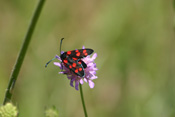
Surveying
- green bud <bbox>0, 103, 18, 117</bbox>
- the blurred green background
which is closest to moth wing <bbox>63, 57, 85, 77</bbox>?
green bud <bbox>0, 103, 18, 117</bbox>

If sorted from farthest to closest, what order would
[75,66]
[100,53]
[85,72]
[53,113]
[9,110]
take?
1. [100,53]
2. [85,72]
3. [75,66]
4. [53,113]
5. [9,110]

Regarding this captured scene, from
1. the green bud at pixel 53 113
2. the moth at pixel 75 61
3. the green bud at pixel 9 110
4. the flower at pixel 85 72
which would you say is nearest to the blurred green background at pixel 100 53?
the flower at pixel 85 72

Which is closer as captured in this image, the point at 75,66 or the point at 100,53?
the point at 75,66

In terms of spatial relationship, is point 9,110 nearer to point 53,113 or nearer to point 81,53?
point 53,113

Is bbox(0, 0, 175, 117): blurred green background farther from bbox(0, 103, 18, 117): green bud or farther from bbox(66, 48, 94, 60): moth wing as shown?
bbox(0, 103, 18, 117): green bud

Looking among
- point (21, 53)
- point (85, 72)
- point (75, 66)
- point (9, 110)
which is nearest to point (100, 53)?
point (85, 72)

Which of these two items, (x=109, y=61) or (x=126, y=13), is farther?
(x=126, y=13)

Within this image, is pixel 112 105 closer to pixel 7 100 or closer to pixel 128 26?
pixel 128 26

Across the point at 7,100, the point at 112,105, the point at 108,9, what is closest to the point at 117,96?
the point at 112,105
